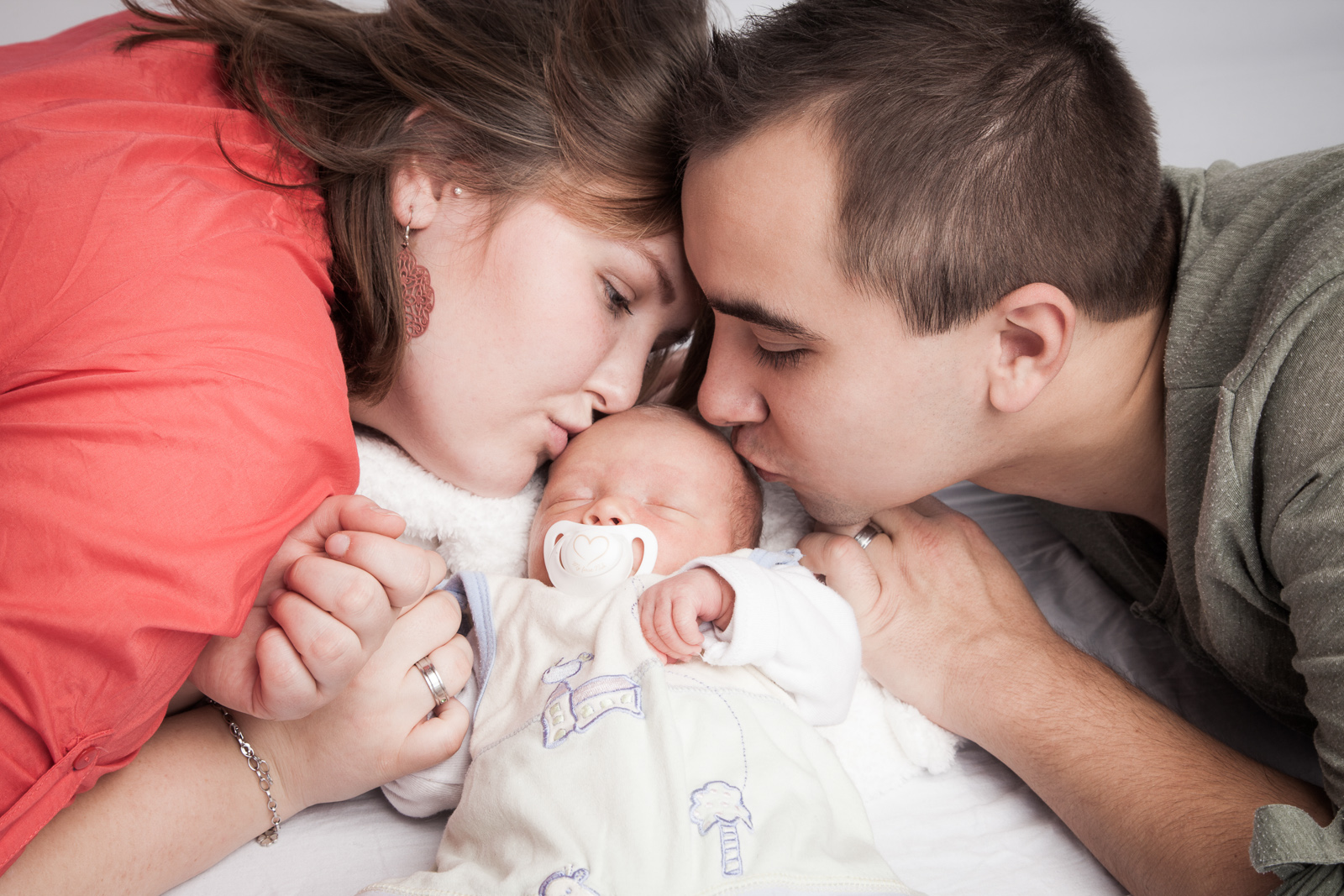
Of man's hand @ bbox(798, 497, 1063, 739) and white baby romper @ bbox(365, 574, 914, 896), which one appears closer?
white baby romper @ bbox(365, 574, 914, 896)

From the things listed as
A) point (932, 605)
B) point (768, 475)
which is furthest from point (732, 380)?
point (932, 605)

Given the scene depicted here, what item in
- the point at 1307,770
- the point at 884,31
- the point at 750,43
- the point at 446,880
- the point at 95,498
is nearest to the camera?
the point at 95,498

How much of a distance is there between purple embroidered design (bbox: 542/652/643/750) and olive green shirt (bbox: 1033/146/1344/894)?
0.74 meters

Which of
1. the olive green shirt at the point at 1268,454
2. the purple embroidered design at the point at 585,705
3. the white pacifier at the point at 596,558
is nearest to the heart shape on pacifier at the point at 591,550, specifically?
the white pacifier at the point at 596,558

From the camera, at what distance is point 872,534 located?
5.50 ft

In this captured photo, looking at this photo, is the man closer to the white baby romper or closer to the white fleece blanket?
the white fleece blanket

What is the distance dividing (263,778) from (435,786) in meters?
0.25

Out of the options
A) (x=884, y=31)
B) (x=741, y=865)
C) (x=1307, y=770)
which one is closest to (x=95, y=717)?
Result: (x=741, y=865)

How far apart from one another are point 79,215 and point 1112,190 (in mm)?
1428

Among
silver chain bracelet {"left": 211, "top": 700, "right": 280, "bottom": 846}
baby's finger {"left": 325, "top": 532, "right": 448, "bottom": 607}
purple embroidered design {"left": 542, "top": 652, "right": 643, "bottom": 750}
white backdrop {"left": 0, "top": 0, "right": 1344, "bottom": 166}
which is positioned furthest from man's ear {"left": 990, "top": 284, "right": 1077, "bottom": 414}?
white backdrop {"left": 0, "top": 0, "right": 1344, "bottom": 166}

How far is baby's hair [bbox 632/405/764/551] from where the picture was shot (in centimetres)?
159

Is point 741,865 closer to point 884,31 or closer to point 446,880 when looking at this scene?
point 446,880

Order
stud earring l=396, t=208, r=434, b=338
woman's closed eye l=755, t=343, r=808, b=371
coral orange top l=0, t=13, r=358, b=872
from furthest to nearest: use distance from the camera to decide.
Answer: stud earring l=396, t=208, r=434, b=338, woman's closed eye l=755, t=343, r=808, b=371, coral orange top l=0, t=13, r=358, b=872

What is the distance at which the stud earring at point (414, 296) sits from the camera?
1.50 meters
